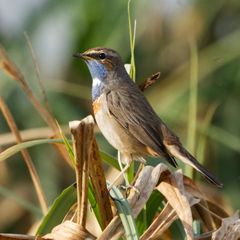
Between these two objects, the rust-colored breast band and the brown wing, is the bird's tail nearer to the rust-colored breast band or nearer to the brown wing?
the brown wing

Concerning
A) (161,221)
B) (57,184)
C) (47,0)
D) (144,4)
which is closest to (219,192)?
(57,184)

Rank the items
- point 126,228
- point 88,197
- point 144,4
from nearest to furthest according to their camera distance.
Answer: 1. point 126,228
2. point 88,197
3. point 144,4

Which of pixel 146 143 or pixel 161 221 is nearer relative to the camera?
pixel 161 221

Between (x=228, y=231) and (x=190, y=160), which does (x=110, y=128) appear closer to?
(x=190, y=160)

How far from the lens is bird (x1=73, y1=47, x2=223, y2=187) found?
3.86 m

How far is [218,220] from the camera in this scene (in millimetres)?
3242

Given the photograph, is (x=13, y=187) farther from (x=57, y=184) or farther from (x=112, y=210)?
(x=112, y=210)

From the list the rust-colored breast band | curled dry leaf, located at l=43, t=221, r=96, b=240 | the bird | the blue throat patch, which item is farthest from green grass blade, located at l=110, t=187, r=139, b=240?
the blue throat patch

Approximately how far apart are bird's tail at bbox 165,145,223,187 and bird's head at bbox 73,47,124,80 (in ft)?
1.76

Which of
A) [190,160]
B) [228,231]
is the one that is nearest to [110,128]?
[190,160]

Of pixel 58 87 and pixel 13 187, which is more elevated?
pixel 58 87

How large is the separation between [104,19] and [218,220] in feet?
10.1

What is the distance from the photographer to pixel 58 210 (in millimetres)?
2959

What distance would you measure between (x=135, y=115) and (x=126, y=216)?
4.25 feet
